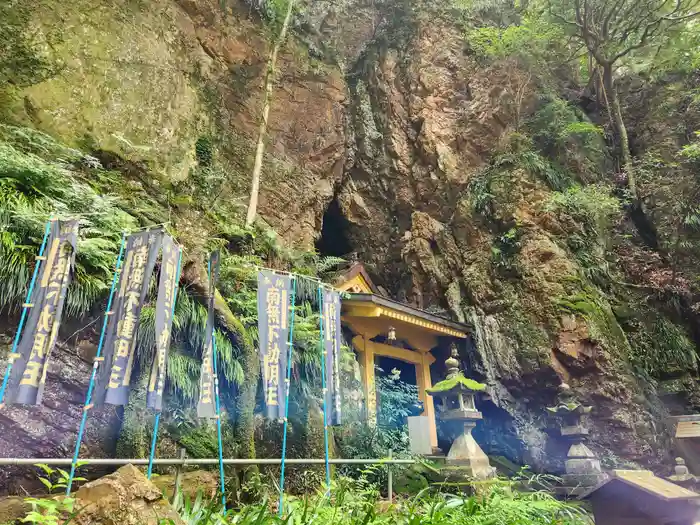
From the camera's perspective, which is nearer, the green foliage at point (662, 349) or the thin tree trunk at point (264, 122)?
the thin tree trunk at point (264, 122)

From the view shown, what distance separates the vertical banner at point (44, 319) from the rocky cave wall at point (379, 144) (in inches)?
56.3

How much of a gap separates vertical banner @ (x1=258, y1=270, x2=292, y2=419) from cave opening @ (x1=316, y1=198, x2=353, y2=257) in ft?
29.3

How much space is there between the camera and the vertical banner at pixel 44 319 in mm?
4746

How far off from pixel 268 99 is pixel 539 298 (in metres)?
9.34

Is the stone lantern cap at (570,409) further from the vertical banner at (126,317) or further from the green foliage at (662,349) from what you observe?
the vertical banner at (126,317)

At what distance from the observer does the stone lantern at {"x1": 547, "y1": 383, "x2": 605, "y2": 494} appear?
7770 mm

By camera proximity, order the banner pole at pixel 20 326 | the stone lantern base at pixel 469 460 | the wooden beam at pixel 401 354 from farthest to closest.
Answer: the wooden beam at pixel 401 354 < the stone lantern base at pixel 469 460 < the banner pole at pixel 20 326

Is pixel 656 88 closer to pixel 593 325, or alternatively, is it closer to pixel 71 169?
pixel 593 325

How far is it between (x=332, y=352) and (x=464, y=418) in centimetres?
260

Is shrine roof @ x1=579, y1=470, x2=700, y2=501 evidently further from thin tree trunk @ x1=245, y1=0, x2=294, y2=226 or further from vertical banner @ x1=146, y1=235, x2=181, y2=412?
thin tree trunk @ x1=245, y1=0, x2=294, y2=226

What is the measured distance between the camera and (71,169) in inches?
332

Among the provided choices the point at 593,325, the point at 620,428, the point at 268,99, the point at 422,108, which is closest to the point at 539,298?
the point at 593,325

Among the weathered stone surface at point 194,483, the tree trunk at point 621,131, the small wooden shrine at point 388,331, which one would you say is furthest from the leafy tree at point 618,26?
the weathered stone surface at point 194,483

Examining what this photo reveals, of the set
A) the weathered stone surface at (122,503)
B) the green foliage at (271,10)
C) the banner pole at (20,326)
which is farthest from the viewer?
the green foliage at (271,10)
